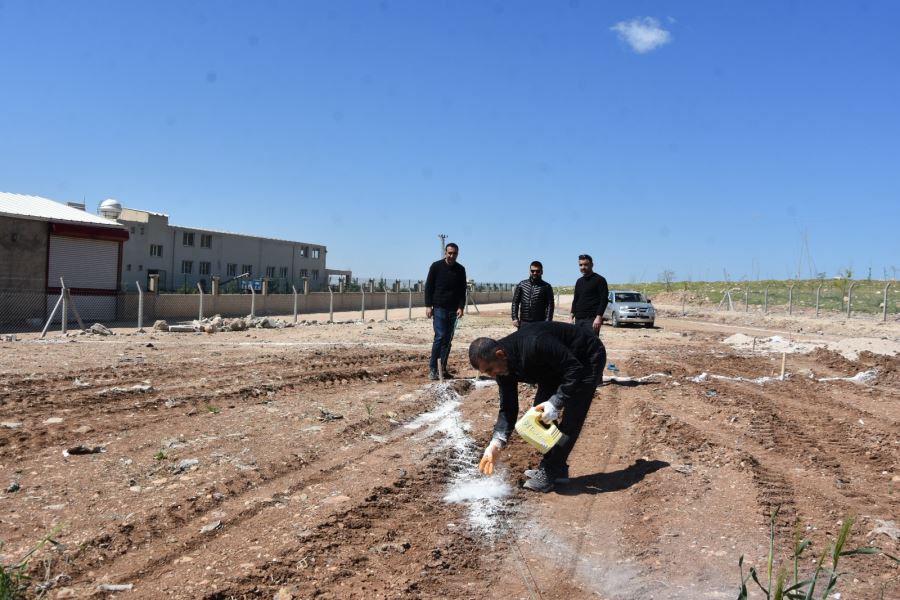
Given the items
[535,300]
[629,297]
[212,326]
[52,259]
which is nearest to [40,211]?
[52,259]

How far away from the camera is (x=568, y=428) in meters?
5.56

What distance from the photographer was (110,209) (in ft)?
100

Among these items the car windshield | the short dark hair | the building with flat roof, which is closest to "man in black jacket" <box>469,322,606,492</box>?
the short dark hair

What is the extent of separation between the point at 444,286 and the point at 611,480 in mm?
5023

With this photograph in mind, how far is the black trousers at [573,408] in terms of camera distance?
5.45 meters

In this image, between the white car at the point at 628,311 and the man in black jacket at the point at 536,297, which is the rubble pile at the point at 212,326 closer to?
the man in black jacket at the point at 536,297

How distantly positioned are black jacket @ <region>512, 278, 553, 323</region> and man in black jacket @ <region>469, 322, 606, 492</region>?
4.30m

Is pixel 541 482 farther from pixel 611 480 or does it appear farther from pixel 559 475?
pixel 611 480

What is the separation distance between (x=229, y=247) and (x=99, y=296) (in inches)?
1108

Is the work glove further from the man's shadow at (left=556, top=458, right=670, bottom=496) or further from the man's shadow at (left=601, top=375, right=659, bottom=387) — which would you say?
the man's shadow at (left=601, top=375, right=659, bottom=387)

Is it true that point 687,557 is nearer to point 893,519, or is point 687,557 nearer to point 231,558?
point 893,519

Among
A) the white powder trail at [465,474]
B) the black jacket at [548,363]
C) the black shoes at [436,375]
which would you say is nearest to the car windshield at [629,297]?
the black shoes at [436,375]

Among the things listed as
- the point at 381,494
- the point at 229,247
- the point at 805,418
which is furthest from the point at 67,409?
the point at 229,247

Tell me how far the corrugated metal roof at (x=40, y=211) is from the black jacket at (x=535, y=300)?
17.4 m
